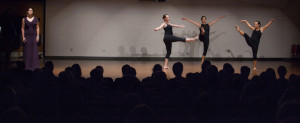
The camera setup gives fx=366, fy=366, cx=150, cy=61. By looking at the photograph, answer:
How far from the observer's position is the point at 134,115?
7.32 ft

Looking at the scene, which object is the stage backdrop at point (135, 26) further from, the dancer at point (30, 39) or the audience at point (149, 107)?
the audience at point (149, 107)

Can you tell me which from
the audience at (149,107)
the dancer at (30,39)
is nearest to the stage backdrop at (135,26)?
the dancer at (30,39)

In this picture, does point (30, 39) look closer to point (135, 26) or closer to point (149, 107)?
point (135, 26)

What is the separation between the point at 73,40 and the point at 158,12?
120 inches

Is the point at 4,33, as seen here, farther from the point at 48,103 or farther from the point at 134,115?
the point at 134,115

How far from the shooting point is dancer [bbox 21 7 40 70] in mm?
7512

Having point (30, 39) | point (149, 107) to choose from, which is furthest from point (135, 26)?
point (149, 107)

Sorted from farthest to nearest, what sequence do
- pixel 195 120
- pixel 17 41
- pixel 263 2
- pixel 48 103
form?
pixel 263 2
pixel 17 41
pixel 48 103
pixel 195 120

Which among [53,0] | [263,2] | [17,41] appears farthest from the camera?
[263,2]

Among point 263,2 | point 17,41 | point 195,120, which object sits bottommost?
point 195,120

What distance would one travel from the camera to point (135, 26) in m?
12.6

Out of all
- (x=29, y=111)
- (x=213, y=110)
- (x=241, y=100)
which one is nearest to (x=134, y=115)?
(x=213, y=110)

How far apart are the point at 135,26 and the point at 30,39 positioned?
5389 millimetres

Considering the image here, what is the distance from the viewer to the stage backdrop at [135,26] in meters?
12.4
